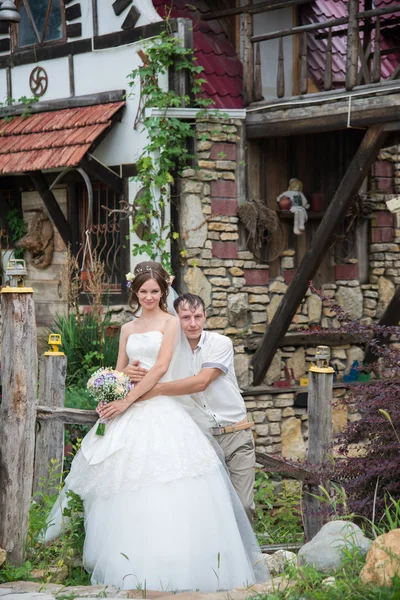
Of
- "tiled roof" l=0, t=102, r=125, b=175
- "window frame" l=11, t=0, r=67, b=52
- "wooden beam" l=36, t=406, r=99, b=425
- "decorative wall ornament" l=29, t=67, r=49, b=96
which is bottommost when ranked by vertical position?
"wooden beam" l=36, t=406, r=99, b=425

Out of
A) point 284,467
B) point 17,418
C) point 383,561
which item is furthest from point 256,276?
point 383,561

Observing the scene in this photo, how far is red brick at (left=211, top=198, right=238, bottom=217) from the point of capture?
34.2 ft

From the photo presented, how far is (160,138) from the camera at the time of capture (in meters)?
10.0

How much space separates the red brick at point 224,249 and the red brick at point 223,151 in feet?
2.88

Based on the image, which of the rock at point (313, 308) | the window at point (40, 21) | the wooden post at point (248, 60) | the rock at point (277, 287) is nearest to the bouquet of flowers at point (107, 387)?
the rock at point (277, 287)

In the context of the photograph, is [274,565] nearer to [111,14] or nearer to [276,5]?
[276,5]

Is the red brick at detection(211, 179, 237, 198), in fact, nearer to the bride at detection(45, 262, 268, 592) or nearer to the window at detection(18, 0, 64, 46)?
the window at detection(18, 0, 64, 46)

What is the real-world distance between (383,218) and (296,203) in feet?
4.49

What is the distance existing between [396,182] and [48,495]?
6780mm

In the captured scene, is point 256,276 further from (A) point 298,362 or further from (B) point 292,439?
(B) point 292,439

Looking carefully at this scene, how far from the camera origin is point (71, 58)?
36.2ft

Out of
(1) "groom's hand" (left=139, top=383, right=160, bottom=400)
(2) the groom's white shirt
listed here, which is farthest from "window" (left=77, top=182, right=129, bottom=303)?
(1) "groom's hand" (left=139, top=383, right=160, bottom=400)

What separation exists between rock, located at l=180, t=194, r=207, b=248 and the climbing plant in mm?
146

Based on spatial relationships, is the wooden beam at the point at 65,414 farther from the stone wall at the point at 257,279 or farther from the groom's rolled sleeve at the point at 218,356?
the stone wall at the point at 257,279
